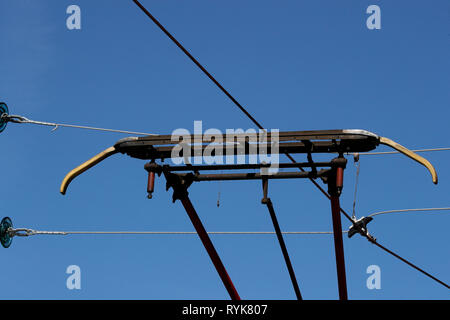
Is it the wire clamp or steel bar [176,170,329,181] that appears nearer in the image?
steel bar [176,170,329,181]

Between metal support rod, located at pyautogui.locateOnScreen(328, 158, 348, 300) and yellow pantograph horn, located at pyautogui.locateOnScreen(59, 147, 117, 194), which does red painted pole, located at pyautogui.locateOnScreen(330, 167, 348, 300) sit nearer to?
metal support rod, located at pyautogui.locateOnScreen(328, 158, 348, 300)

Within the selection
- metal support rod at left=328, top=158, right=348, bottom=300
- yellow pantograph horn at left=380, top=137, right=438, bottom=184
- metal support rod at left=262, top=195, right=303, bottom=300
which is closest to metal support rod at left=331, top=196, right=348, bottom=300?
metal support rod at left=328, top=158, right=348, bottom=300

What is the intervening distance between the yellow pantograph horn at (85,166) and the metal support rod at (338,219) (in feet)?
8.36

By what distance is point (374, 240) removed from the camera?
15266 millimetres

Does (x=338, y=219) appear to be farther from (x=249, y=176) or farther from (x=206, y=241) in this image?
(x=206, y=241)

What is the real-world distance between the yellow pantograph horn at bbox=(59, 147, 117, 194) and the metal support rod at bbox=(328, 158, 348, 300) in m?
2.55

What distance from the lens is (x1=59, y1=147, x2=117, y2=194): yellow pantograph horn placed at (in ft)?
31.1

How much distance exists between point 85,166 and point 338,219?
9.82 feet

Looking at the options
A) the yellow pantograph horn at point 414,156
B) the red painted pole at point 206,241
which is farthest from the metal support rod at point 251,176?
the yellow pantograph horn at point 414,156

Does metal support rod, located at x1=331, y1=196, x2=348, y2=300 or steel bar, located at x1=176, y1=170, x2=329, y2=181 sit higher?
steel bar, located at x1=176, y1=170, x2=329, y2=181

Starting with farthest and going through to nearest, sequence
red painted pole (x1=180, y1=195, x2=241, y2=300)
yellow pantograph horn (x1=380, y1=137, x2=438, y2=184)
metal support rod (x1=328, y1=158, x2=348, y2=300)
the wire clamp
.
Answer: the wire clamp < red painted pole (x1=180, y1=195, x2=241, y2=300) < metal support rod (x1=328, y1=158, x2=348, y2=300) < yellow pantograph horn (x1=380, y1=137, x2=438, y2=184)

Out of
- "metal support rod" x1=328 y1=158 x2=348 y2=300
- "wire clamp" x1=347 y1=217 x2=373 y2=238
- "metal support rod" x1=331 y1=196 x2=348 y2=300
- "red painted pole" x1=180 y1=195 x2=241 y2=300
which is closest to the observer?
"metal support rod" x1=328 y1=158 x2=348 y2=300
